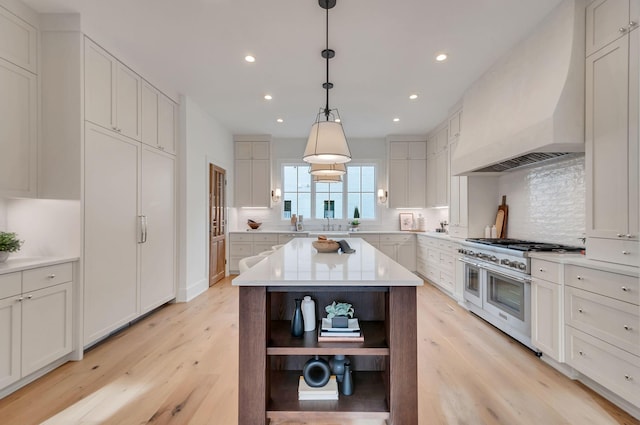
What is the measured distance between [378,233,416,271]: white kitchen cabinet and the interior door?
308cm

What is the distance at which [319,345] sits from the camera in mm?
1626

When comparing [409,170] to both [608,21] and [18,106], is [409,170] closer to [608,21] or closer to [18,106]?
[608,21]

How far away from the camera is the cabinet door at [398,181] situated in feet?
20.9

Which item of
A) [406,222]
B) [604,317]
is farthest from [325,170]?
[406,222]

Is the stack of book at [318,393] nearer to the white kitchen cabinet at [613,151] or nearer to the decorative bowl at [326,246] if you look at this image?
the decorative bowl at [326,246]

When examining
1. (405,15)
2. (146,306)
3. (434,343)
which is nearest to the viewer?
(405,15)

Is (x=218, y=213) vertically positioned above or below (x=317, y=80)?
below

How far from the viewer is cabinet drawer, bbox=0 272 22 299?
6.62 feet

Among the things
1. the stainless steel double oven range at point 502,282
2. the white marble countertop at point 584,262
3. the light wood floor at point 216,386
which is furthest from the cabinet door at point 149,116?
the white marble countertop at point 584,262

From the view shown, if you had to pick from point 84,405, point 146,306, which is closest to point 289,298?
point 84,405

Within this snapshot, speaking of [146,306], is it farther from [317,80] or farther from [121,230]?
[317,80]

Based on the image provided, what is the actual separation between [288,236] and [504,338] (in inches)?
156

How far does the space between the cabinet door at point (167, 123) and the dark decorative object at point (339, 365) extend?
3.39 meters

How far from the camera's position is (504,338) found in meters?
3.12
